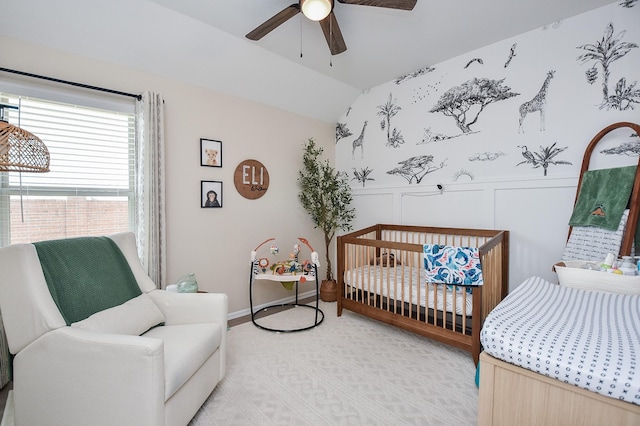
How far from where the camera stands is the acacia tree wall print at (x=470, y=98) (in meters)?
2.71

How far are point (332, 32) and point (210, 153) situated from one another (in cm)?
167

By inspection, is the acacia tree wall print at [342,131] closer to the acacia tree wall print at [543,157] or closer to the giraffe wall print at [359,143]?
the giraffe wall print at [359,143]

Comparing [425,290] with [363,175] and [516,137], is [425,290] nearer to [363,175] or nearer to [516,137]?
[516,137]

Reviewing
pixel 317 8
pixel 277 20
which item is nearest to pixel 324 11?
pixel 317 8

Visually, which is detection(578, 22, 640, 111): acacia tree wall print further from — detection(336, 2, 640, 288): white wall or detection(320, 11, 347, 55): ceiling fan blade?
detection(320, 11, 347, 55): ceiling fan blade

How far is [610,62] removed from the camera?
217 cm

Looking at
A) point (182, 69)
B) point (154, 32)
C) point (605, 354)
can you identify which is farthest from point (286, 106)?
point (605, 354)

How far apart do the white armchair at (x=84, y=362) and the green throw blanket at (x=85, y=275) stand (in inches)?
0.6

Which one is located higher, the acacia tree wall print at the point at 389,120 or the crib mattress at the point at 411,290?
the acacia tree wall print at the point at 389,120

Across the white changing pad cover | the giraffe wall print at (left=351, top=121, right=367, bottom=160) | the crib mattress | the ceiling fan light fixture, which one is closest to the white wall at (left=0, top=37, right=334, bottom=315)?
the giraffe wall print at (left=351, top=121, right=367, bottom=160)

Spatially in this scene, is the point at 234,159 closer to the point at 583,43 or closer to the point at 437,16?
the point at 437,16

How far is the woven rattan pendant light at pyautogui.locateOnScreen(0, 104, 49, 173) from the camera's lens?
4.81 ft

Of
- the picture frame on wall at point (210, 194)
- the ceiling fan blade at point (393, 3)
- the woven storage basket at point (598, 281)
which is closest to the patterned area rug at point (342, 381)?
the woven storage basket at point (598, 281)

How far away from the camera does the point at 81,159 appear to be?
2.26m
